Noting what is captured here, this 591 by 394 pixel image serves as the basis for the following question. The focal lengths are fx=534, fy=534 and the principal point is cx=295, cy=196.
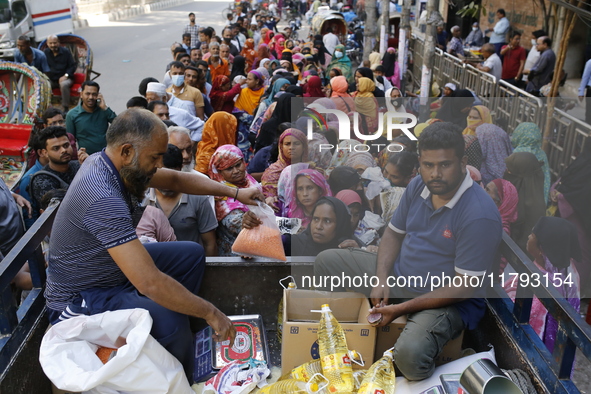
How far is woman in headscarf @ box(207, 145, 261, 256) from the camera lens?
375 cm

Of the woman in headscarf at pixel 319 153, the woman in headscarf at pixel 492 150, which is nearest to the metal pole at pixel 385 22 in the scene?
the woman in headscarf at pixel 492 150

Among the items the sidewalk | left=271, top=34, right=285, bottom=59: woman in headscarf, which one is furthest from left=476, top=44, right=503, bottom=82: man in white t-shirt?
the sidewalk

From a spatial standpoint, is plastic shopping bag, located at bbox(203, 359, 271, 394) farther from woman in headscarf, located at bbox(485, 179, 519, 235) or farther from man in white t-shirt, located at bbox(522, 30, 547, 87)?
man in white t-shirt, located at bbox(522, 30, 547, 87)

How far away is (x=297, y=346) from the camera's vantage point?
2672 millimetres

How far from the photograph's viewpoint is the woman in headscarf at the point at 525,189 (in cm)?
414

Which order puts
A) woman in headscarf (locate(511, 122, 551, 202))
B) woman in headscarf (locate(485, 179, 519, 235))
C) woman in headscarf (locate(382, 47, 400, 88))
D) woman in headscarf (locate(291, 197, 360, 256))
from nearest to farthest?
woman in headscarf (locate(291, 197, 360, 256)), woman in headscarf (locate(485, 179, 519, 235)), woman in headscarf (locate(511, 122, 551, 202)), woman in headscarf (locate(382, 47, 400, 88))

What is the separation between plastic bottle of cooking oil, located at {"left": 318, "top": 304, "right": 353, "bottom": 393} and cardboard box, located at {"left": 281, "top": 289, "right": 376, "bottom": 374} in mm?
85

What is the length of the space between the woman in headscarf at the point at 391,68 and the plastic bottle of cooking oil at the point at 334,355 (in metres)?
10.0

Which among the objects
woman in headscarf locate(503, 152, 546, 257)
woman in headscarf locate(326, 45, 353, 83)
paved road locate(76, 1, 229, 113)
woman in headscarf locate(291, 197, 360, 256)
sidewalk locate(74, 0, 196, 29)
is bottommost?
paved road locate(76, 1, 229, 113)

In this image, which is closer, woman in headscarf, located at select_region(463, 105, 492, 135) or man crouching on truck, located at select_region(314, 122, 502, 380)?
man crouching on truck, located at select_region(314, 122, 502, 380)

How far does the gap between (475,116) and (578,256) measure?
2.84 meters

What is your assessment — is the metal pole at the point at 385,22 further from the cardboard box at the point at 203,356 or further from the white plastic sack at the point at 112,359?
the white plastic sack at the point at 112,359

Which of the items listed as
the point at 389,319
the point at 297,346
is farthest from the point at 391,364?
the point at 297,346

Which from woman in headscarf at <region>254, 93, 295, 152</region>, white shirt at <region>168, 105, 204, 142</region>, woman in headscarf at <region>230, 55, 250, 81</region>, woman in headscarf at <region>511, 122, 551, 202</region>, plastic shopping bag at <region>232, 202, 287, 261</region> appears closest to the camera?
plastic shopping bag at <region>232, 202, 287, 261</region>
